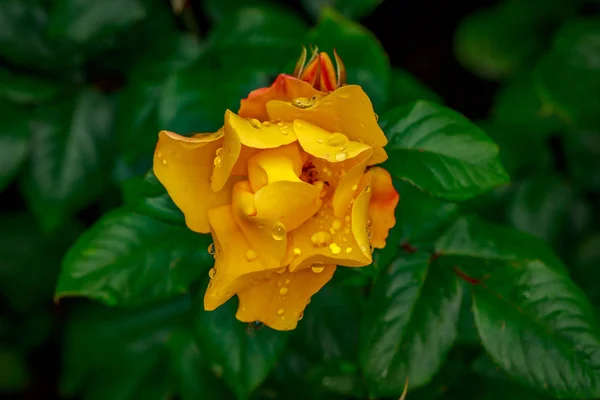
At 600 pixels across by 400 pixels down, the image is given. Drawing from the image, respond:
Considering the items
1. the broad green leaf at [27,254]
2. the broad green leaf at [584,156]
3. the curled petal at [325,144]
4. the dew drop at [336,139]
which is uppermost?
the curled petal at [325,144]

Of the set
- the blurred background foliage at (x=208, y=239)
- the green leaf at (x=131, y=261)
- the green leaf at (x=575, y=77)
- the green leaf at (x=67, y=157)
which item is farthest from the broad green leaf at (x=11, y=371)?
the green leaf at (x=575, y=77)

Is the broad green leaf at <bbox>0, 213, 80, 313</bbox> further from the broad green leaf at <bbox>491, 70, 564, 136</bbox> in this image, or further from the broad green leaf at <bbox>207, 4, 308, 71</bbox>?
the broad green leaf at <bbox>491, 70, 564, 136</bbox>

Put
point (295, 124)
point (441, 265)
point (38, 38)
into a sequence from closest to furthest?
point (295, 124) → point (441, 265) → point (38, 38)

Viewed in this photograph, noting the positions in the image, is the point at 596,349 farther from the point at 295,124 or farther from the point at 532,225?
the point at 532,225

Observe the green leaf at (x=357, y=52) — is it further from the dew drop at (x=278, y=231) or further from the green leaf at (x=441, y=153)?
the dew drop at (x=278, y=231)

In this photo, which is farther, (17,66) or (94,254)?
(17,66)

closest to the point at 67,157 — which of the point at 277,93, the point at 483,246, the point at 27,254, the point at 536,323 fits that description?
the point at 27,254

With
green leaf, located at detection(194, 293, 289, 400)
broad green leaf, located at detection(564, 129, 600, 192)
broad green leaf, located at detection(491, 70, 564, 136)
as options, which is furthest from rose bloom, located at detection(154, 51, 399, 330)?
broad green leaf, located at detection(564, 129, 600, 192)

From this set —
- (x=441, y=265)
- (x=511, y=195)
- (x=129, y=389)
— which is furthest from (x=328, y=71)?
(x=129, y=389)
